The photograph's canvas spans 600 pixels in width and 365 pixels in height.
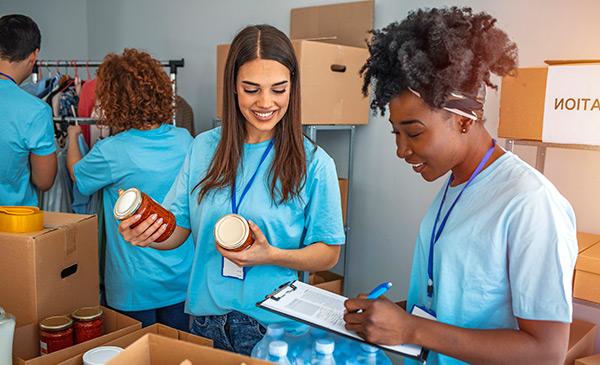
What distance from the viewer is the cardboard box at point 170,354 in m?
0.77

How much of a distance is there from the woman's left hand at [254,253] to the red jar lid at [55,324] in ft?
1.24

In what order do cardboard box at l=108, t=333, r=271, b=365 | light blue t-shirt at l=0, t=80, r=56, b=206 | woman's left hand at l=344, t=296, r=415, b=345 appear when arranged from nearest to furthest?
1. cardboard box at l=108, t=333, r=271, b=365
2. woman's left hand at l=344, t=296, r=415, b=345
3. light blue t-shirt at l=0, t=80, r=56, b=206

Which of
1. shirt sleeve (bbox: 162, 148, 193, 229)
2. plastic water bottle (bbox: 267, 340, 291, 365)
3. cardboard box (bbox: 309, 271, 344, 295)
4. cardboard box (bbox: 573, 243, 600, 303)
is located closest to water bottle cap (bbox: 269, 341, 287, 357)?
plastic water bottle (bbox: 267, 340, 291, 365)

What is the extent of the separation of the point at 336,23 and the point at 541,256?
2160 millimetres

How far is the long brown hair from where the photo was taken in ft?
4.41

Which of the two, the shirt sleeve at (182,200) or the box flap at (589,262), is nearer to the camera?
the shirt sleeve at (182,200)

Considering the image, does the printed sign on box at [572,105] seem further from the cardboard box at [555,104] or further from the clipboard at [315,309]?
the clipboard at [315,309]

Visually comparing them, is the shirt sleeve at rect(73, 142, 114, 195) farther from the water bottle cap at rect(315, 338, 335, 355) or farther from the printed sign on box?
the printed sign on box

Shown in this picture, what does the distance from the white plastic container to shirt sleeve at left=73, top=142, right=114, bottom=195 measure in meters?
1.16

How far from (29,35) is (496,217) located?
215cm

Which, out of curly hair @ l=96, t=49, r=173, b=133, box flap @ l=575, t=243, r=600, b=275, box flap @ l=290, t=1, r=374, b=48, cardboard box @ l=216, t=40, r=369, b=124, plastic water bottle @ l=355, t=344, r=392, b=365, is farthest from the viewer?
box flap @ l=290, t=1, r=374, b=48

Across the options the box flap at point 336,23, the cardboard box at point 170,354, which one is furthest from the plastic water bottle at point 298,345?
the box flap at point 336,23

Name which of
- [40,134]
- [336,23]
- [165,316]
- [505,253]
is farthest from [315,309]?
[336,23]

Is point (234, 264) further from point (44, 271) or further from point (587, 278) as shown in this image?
point (587, 278)
